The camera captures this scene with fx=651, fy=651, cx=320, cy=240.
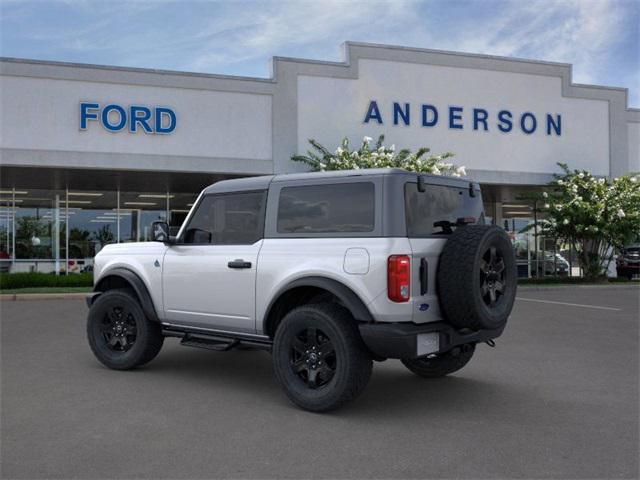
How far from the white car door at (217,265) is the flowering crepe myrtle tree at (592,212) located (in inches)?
719

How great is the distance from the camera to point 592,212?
2225 centimetres

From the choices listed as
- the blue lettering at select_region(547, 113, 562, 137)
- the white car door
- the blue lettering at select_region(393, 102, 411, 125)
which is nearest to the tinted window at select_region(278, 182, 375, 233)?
the white car door

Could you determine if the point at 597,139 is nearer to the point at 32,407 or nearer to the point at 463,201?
the point at 463,201

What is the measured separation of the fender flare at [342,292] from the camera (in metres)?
5.27

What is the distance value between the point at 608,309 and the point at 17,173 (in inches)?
665

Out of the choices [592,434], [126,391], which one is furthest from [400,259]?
[126,391]

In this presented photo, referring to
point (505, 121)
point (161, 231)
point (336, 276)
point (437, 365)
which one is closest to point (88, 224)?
point (505, 121)

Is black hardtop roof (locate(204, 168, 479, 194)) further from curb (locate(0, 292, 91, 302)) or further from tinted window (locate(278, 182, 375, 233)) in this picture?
curb (locate(0, 292, 91, 302))

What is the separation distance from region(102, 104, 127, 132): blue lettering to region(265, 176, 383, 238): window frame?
47.2 feet

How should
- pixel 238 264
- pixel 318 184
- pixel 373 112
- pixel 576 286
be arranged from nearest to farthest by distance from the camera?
1. pixel 318 184
2. pixel 238 264
3. pixel 576 286
4. pixel 373 112

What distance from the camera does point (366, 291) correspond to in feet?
17.2

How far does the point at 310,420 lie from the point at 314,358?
53cm

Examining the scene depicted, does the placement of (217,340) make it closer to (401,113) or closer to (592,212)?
(401,113)

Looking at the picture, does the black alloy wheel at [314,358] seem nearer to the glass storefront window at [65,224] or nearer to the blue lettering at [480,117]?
the glass storefront window at [65,224]
